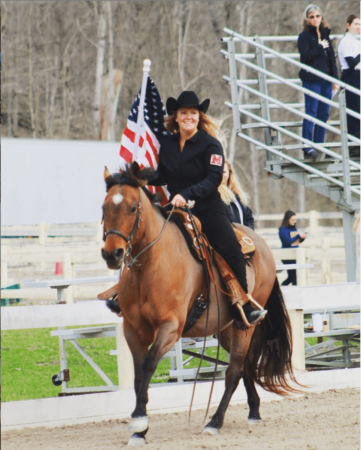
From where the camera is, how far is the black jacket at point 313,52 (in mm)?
11204

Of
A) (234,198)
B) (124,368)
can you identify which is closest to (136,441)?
(124,368)

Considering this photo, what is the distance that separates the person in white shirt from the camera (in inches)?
434

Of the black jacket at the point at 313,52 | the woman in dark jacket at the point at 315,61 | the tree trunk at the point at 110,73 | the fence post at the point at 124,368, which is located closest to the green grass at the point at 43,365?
the fence post at the point at 124,368

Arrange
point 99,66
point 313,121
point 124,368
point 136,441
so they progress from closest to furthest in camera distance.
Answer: point 136,441, point 124,368, point 313,121, point 99,66

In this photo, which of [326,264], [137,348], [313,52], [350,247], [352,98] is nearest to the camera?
[137,348]

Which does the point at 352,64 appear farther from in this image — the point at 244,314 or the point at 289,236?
the point at 244,314

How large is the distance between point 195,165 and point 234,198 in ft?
5.31

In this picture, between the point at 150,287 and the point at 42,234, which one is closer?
the point at 150,287

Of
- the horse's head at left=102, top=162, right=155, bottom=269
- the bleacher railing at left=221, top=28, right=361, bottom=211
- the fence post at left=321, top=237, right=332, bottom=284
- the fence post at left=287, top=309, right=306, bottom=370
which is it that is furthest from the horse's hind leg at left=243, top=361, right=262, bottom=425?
the fence post at left=321, top=237, right=332, bottom=284

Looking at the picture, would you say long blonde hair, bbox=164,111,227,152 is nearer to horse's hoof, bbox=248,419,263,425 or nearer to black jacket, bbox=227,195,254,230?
black jacket, bbox=227,195,254,230

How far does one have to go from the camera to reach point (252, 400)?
6.09m

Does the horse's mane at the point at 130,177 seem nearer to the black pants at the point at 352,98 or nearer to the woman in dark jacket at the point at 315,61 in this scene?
the woman in dark jacket at the point at 315,61

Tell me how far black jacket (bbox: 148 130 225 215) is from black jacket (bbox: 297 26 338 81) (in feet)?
19.8

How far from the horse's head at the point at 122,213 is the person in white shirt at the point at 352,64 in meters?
7.10
